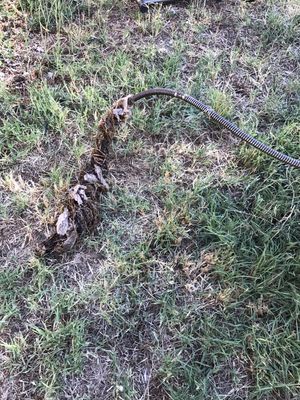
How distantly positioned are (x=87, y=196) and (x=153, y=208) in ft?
0.93

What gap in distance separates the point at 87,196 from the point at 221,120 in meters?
0.72

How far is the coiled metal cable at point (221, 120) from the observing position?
75.2 inches

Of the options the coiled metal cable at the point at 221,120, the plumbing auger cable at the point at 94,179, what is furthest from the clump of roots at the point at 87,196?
the coiled metal cable at the point at 221,120

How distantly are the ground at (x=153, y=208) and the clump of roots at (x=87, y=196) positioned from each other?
0.05m

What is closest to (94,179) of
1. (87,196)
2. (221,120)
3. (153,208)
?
(87,196)

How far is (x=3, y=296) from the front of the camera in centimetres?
166

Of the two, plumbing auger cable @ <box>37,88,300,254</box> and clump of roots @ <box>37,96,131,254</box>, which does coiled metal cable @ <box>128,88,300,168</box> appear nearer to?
plumbing auger cable @ <box>37,88,300,254</box>

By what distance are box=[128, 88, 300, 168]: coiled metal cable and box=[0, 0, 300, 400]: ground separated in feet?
0.22

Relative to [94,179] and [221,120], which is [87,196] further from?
[221,120]

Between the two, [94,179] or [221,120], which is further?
[221,120]

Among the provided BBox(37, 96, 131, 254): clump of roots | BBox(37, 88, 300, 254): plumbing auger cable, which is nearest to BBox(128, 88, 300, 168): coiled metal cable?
BBox(37, 88, 300, 254): plumbing auger cable

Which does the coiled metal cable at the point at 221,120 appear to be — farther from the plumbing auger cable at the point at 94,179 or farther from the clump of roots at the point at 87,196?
the clump of roots at the point at 87,196

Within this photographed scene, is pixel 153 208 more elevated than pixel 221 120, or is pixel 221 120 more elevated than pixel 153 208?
pixel 221 120

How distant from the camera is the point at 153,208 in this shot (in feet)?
6.28
